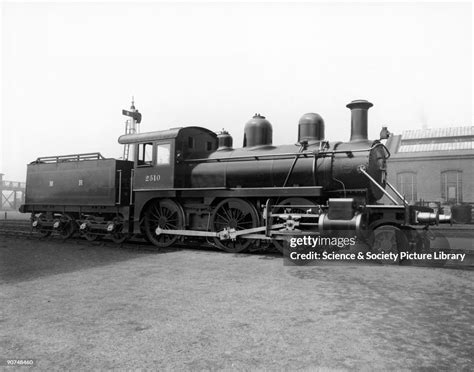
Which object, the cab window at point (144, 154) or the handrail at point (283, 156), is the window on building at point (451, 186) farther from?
the cab window at point (144, 154)

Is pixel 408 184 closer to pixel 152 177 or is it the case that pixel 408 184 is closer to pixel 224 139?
pixel 224 139

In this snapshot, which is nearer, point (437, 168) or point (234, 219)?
point (234, 219)

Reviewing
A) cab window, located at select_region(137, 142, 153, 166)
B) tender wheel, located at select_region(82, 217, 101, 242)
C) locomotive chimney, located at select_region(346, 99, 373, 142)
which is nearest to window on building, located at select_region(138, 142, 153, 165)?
cab window, located at select_region(137, 142, 153, 166)

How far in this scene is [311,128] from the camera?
32.2 feet

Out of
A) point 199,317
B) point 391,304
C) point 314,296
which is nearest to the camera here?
point 199,317

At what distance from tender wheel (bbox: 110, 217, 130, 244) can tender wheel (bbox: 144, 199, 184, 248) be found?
2.80 feet

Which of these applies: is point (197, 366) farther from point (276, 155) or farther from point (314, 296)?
point (276, 155)

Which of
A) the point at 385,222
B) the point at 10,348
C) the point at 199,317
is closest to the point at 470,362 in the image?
the point at 199,317

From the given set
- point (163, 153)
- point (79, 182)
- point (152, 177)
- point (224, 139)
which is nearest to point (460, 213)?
point (224, 139)

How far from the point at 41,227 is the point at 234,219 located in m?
8.28

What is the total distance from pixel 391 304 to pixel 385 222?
3.69m

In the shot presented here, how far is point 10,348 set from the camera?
343 centimetres

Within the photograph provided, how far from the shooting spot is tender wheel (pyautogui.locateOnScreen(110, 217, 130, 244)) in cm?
1194

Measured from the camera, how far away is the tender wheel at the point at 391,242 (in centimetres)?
804
